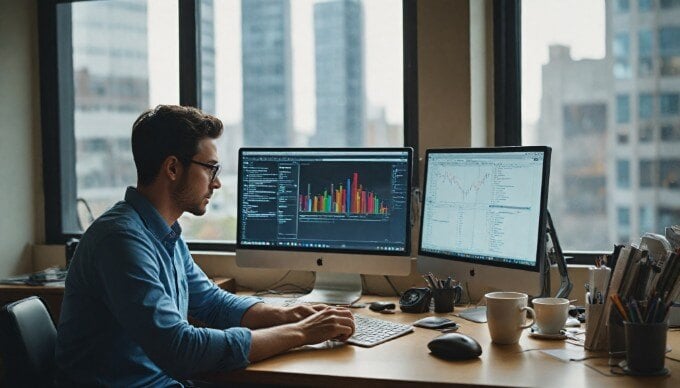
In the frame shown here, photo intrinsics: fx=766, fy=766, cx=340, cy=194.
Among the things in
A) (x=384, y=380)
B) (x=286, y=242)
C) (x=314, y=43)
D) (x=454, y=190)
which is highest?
(x=314, y=43)

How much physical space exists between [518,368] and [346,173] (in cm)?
104

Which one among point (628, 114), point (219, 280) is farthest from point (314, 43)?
point (628, 114)

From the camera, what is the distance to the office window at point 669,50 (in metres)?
2.74

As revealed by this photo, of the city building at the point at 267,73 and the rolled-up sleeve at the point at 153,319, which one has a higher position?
the city building at the point at 267,73

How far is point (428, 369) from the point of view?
1.86 m

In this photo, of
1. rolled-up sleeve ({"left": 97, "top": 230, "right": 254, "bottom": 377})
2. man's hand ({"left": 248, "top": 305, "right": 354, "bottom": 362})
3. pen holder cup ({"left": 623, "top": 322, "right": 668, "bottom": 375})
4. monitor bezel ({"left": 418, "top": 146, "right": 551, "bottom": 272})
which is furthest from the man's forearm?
pen holder cup ({"left": 623, "top": 322, "right": 668, "bottom": 375})

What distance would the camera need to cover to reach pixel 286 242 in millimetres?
2736

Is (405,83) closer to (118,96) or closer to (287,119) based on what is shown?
(287,119)

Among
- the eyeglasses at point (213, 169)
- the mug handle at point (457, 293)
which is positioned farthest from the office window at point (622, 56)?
the eyeglasses at point (213, 169)

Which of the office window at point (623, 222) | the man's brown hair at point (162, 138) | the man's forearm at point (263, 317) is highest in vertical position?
the man's brown hair at point (162, 138)

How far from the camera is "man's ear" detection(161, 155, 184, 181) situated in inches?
83.2

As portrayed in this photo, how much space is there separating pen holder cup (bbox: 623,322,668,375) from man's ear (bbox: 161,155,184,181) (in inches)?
49.0

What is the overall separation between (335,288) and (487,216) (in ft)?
2.26

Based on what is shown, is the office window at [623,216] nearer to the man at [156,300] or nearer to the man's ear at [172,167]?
the man at [156,300]
